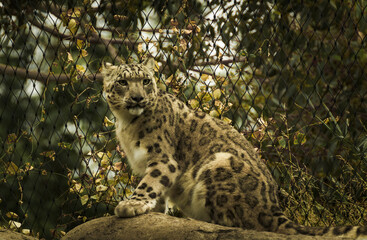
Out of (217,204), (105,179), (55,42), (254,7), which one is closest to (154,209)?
(217,204)

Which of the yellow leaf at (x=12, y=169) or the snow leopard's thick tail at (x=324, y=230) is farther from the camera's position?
the yellow leaf at (x=12, y=169)

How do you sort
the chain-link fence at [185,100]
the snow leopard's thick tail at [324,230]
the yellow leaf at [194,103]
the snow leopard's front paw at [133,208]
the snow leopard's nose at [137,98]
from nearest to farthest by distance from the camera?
the snow leopard's thick tail at [324,230] → the snow leopard's front paw at [133,208] → the snow leopard's nose at [137,98] → the chain-link fence at [185,100] → the yellow leaf at [194,103]

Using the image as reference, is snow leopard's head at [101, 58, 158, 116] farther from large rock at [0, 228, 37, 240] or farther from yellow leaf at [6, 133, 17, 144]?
yellow leaf at [6, 133, 17, 144]

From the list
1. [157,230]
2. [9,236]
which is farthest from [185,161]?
[9,236]

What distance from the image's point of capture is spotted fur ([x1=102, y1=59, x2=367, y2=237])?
12.6 feet

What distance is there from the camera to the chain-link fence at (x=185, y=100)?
17.5 feet

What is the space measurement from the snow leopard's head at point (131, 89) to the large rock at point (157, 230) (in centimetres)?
78

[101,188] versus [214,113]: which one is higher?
[214,113]

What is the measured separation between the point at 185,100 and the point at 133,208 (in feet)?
6.70

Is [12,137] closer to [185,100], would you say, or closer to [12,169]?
[12,169]

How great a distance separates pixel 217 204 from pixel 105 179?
1983 mm

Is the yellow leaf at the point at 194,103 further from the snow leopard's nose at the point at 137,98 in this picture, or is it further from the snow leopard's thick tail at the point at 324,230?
the snow leopard's thick tail at the point at 324,230

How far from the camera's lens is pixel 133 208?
3.82 m

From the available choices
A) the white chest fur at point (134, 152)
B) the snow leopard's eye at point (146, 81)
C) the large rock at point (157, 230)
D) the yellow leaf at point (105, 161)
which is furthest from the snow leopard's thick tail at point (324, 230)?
Answer: the yellow leaf at point (105, 161)
